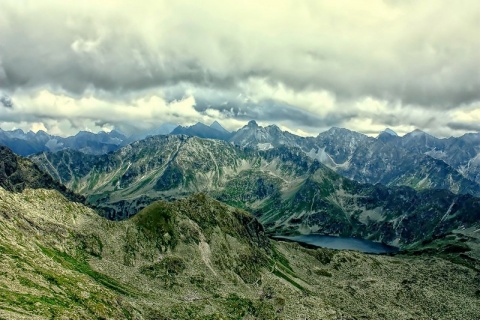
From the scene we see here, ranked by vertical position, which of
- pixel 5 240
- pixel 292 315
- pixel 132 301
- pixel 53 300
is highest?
pixel 5 240

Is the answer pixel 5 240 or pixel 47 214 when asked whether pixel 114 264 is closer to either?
pixel 47 214

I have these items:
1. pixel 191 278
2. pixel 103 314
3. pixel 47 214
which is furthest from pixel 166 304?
pixel 47 214

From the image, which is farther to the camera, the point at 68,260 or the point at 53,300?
the point at 68,260

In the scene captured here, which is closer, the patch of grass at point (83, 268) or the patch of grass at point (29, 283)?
the patch of grass at point (29, 283)

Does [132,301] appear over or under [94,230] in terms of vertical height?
under

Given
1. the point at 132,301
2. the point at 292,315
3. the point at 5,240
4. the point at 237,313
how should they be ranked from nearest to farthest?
the point at 5,240, the point at 132,301, the point at 237,313, the point at 292,315

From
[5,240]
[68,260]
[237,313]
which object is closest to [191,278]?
[237,313]

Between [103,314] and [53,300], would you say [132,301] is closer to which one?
[103,314]

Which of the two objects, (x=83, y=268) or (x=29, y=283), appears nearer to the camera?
(x=29, y=283)

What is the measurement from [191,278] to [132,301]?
4759 cm

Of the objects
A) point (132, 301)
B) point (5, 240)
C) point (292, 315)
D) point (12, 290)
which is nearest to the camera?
point (12, 290)

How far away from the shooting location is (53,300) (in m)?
111

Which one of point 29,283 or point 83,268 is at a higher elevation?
point 29,283

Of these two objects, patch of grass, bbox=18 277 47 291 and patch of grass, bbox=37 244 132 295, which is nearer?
patch of grass, bbox=18 277 47 291
